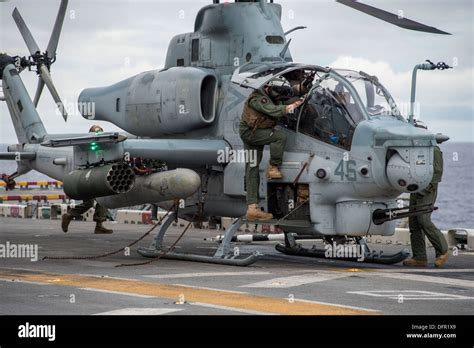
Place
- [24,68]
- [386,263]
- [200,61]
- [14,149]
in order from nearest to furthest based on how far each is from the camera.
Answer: [386,263] < [200,61] < [14,149] < [24,68]

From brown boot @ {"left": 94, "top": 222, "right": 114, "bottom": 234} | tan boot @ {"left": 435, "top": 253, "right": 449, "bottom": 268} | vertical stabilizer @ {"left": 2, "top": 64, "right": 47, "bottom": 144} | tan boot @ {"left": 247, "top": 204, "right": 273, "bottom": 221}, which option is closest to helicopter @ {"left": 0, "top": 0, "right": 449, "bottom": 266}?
tan boot @ {"left": 247, "top": 204, "right": 273, "bottom": 221}

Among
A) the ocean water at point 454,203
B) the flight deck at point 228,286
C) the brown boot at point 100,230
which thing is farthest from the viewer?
the ocean water at point 454,203

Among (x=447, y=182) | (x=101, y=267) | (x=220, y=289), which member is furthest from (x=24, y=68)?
(x=447, y=182)

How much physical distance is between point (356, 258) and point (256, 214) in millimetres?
2463

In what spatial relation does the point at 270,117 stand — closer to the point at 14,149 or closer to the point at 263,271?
the point at 263,271

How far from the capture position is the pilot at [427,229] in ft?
57.9

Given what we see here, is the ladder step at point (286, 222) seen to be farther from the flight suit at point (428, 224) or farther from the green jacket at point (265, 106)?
the flight suit at point (428, 224)

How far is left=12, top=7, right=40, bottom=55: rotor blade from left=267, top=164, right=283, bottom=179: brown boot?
13.7 metres

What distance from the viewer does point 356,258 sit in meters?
18.5

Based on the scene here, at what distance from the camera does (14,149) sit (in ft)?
78.7

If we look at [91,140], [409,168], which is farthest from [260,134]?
[91,140]

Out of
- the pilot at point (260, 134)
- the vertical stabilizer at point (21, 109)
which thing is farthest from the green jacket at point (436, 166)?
the vertical stabilizer at point (21, 109)

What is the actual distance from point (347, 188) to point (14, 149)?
10.5 meters
